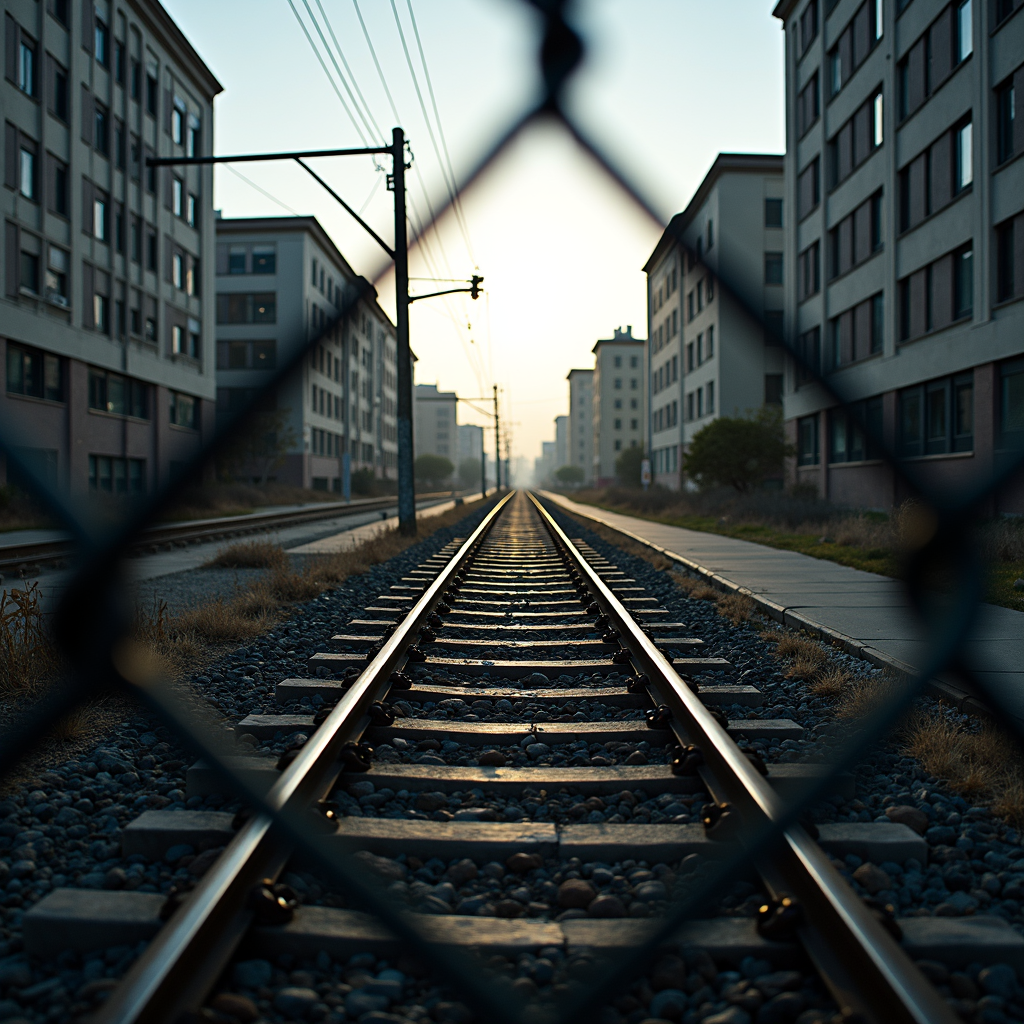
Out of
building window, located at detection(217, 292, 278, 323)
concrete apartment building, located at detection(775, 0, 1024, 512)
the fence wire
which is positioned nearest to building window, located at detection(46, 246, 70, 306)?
building window, located at detection(217, 292, 278, 323)

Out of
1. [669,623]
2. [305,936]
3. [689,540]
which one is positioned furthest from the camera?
[689,540]

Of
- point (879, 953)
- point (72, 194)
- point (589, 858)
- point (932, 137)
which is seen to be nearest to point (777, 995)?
point (879, 953)

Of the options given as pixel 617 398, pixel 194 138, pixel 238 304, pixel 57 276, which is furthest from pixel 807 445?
pixel 617 398

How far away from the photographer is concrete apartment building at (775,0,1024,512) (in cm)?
1558

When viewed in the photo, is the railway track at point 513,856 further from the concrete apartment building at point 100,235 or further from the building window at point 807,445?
the building window at point 807,445

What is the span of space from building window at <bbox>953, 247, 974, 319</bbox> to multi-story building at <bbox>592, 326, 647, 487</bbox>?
78.9 meters

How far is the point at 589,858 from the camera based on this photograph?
7.63ft

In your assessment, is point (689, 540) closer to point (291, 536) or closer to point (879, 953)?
point (291, 536)

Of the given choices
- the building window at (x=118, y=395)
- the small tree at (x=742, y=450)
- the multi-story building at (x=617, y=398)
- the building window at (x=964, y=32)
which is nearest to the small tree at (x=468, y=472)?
the multi-story building at (x=617, y=398)

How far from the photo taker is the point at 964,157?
1770 cm

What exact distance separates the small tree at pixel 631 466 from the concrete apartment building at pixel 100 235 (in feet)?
133

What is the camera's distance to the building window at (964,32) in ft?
56.2

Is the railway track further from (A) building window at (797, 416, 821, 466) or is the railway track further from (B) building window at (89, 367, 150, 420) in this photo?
(B) building window at (89, 367, 150, 420)

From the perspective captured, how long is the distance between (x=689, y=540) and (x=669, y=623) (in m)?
9.07
